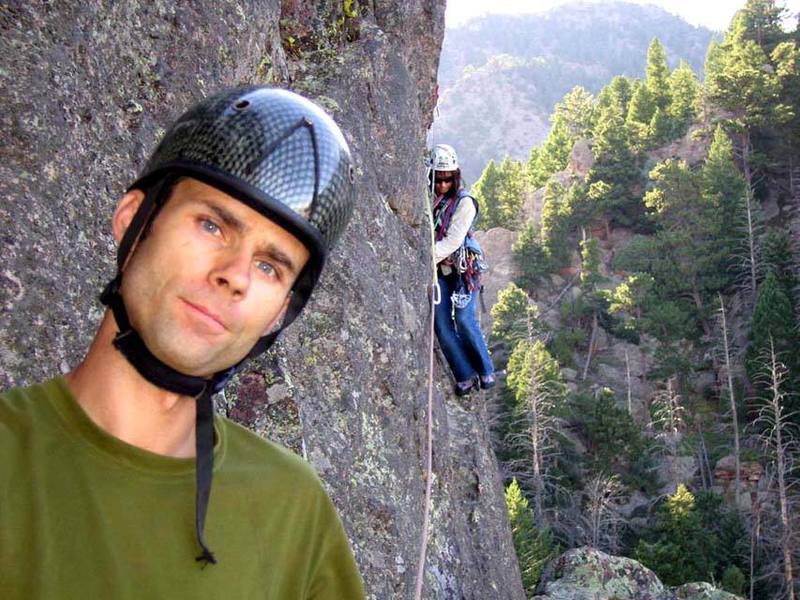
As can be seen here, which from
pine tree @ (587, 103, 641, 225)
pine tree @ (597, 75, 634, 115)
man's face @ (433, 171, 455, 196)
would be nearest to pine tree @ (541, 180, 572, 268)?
pine tree @ (587, 103, 641, 225)

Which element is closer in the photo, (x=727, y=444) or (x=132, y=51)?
(x=132, y=51)

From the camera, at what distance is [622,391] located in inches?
1734

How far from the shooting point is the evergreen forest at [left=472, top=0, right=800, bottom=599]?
2906 cm

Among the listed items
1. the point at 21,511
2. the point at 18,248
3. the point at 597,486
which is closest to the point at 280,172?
the point at 21,511

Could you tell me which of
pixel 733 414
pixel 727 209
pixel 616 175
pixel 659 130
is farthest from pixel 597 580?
pixel 659 130

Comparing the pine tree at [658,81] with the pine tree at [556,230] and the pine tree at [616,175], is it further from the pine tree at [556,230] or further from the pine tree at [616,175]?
the pine tree at [556,230]

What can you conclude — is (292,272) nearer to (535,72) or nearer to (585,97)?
(585,97)

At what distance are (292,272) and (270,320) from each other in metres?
0.13

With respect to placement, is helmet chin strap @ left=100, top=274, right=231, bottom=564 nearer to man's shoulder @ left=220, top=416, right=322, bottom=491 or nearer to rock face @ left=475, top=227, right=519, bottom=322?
man's shoulder @ left=220, top=416, right=322, bottom=491

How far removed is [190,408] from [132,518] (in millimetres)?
356

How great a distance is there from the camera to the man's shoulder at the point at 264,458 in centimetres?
199

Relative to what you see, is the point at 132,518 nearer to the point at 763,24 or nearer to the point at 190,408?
the point at 190,408

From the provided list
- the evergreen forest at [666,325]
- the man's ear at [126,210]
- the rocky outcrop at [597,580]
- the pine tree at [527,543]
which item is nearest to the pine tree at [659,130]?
the evergreen forest at [666,325]

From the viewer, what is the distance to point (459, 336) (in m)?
8.91
